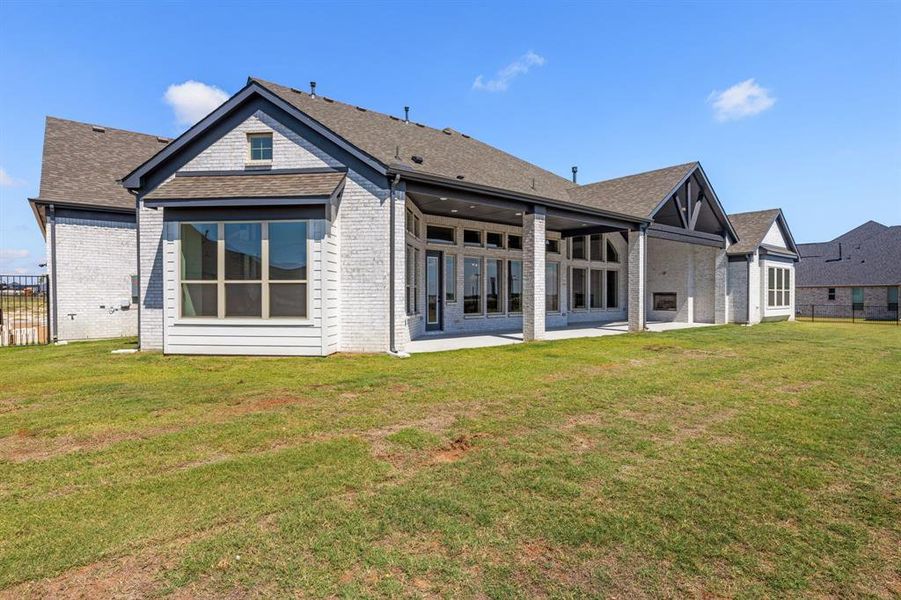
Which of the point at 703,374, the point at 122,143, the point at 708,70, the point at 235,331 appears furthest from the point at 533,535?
the point at 122,143

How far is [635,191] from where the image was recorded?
17938 mm

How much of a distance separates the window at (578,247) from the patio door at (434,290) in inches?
277

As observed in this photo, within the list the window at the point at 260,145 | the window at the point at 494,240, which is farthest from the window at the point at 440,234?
the window at the point at 260,145

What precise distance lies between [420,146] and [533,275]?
5202mm

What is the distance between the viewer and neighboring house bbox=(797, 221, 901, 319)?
95.9 ft

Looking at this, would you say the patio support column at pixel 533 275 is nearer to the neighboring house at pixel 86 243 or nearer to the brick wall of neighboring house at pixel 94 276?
the neighboring house at pixel 86 243

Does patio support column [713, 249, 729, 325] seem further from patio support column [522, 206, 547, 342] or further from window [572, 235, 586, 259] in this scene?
patio support column [522, 206, 547, 342]

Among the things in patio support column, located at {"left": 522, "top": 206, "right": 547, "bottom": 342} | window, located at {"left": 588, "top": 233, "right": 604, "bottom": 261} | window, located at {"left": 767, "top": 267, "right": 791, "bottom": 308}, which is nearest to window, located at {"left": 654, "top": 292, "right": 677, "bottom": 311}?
window, located at {"left": 588, "top": 233, "right": 604, "bottom": 261}

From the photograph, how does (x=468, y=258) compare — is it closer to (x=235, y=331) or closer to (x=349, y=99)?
(x=349, y=99)

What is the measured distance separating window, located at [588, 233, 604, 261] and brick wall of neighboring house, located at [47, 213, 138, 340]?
56.2 feet

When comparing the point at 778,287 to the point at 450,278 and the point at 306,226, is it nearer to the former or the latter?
the point at 450,278

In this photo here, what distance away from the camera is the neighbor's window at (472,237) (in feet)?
51.1

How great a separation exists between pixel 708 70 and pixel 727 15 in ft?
5.57

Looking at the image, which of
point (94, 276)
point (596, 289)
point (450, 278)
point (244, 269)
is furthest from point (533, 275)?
point (94, 276)
